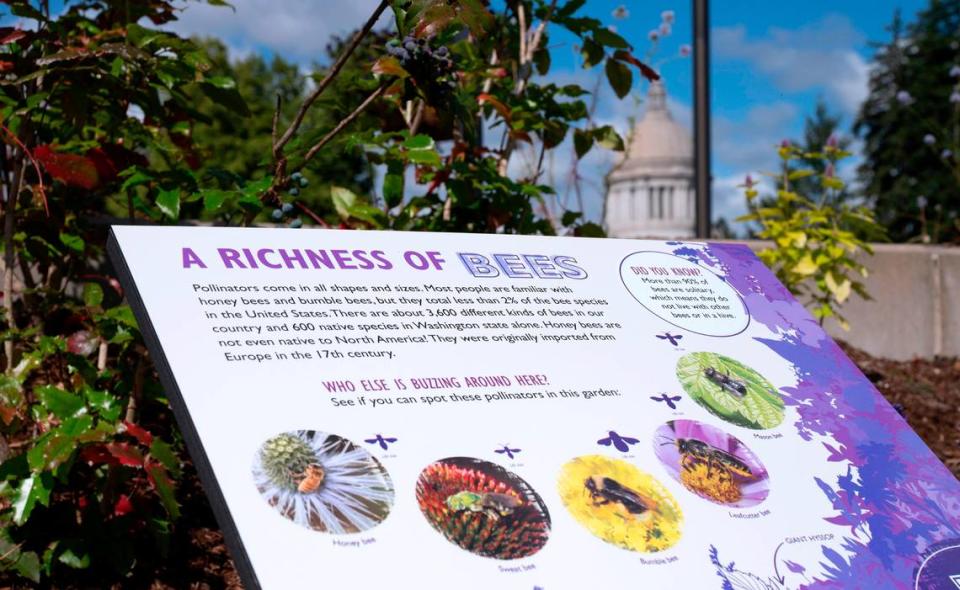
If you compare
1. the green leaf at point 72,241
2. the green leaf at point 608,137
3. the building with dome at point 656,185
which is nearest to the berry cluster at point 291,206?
the green leaf at point 72,241

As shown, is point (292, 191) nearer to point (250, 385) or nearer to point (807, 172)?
point (250, 385)

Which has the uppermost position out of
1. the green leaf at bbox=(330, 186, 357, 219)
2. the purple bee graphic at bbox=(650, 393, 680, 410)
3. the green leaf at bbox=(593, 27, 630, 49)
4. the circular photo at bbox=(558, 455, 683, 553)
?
the green leaf at bbox=(593, 27, 630, 49)

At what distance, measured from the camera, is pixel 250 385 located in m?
1.39

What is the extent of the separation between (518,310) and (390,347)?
0.31 m

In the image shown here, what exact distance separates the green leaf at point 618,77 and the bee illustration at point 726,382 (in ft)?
5.14

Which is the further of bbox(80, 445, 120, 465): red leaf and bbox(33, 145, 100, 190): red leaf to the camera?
bbox(33, 145, 100, 190): red leaf

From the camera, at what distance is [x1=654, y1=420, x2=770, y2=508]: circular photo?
162cm

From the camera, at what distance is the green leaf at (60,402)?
1.92 metres

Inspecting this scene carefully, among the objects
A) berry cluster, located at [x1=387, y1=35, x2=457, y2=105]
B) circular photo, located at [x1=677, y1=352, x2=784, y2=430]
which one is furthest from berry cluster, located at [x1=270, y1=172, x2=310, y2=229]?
circular photo, located at [x1=677, y1=352, x2=784, y2=430]

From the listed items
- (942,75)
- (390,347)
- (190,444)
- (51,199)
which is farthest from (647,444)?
(942,75)

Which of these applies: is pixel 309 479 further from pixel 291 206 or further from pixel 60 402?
pixel 291 206

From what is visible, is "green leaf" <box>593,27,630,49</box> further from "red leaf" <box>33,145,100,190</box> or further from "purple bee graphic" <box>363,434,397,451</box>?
"purple bee graphic" <box>363,434,397,451</box>

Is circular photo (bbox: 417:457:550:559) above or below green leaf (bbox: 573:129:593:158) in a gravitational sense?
below

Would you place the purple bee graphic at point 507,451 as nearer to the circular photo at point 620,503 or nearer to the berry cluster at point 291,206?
the circular photo at point 620,503
